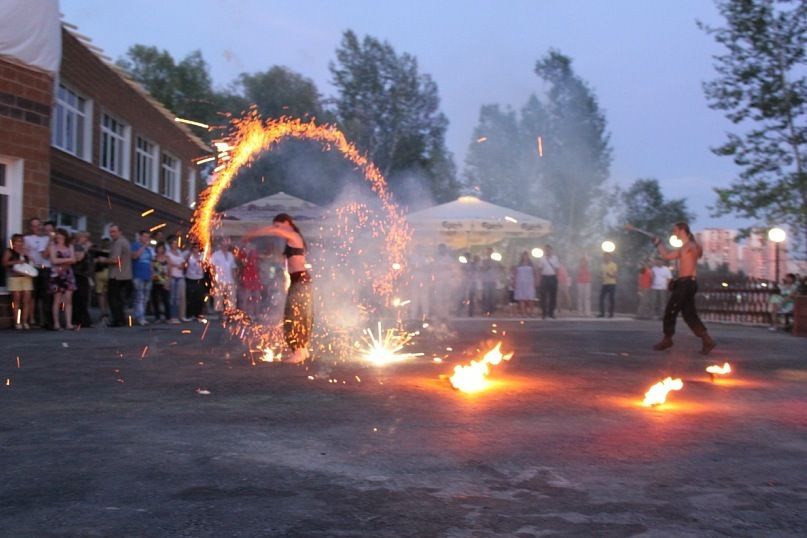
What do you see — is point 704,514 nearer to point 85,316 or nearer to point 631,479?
point 631,479

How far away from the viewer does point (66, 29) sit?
762 inches

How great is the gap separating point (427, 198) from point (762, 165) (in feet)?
124

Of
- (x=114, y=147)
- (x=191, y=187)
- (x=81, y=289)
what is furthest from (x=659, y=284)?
(x=191, y=187)

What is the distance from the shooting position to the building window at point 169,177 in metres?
29.9

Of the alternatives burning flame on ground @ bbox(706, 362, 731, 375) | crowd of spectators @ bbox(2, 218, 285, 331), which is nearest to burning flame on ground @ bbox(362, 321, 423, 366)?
burning flame on ground @ bbox(706, 362, 731, 375)

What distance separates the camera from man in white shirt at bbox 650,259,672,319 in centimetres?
2300

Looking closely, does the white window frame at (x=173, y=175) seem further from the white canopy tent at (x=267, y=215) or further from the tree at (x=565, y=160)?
the tree at (x=565, y=160)

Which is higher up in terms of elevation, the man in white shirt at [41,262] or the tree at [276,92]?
the tree at [276,92]

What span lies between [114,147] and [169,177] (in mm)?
6036

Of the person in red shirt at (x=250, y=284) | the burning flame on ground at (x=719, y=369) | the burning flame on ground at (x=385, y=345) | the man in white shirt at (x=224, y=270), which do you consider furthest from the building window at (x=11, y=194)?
the burning flame on ground at (x=719, y=369)

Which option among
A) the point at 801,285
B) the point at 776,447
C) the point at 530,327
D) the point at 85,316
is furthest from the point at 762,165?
the point at 776,447

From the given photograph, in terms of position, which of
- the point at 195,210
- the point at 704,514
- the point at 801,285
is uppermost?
the point at 195,210

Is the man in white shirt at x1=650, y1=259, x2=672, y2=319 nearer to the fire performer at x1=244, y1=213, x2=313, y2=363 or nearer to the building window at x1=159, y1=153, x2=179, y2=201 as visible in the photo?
the fire performer at x1=244, y1=213, x2=313, y2=363

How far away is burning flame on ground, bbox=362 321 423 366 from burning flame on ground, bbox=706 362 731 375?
352 centimetres
